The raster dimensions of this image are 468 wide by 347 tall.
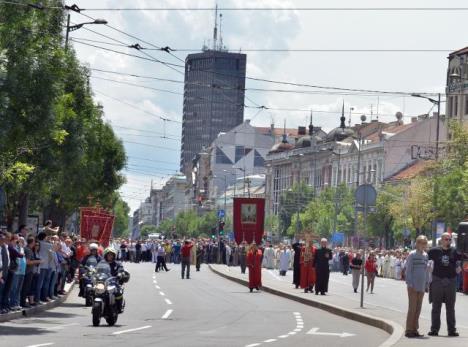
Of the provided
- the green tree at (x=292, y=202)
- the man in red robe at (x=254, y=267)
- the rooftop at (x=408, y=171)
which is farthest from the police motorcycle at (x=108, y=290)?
the green tree at (x=292, y=202)

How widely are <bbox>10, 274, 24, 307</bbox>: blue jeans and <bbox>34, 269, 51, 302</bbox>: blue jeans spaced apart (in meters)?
2.42

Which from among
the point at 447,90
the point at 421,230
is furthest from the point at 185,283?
the point at 447,90

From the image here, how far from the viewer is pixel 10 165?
34.7m

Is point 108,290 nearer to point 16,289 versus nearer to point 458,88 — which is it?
point 16,289

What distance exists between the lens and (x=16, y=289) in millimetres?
29688

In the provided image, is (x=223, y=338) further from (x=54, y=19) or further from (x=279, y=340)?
(x=54, y=19)

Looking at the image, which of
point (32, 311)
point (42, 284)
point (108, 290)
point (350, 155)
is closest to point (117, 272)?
point (108, 290)

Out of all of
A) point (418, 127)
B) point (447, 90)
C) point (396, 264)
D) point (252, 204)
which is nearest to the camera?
point (252, 204)

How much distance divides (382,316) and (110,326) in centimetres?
659

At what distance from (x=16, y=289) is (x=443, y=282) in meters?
8.97

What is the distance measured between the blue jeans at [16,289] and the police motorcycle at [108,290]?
6.34 ft

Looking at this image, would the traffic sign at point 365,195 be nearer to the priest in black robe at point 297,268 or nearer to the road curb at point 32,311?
the road curb at point 32,311

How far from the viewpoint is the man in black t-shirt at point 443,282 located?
25.0 m

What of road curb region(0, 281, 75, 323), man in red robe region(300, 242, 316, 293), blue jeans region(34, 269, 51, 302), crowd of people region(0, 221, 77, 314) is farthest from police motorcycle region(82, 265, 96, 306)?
man in red robe region(300, 242, 316, 293)
